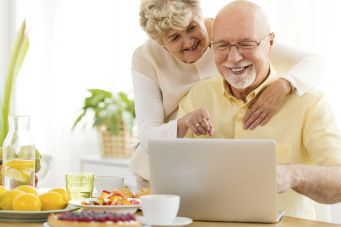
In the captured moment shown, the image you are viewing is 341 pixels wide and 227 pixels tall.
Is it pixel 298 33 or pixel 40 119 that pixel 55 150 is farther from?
pixel 298 33

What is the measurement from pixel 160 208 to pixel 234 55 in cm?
87

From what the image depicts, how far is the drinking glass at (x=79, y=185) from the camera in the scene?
2072mm

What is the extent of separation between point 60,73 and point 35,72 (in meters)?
0.19

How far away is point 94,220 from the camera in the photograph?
1549 mm

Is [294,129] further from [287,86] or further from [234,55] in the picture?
[234,55]

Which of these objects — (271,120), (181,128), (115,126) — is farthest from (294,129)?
(115,126)

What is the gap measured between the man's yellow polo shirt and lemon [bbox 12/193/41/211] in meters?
0.87

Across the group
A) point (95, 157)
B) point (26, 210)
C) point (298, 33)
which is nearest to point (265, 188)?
point (26, 210)

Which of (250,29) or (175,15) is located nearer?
(250,29)

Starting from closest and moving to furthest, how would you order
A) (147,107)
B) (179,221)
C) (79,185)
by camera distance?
(179,221) < (79,185) < (147,107)

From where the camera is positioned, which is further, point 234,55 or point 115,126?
point 115,126

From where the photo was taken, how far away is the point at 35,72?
17.1 feet

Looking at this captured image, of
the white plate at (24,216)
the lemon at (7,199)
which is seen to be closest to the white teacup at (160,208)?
the white plate at (24,216)

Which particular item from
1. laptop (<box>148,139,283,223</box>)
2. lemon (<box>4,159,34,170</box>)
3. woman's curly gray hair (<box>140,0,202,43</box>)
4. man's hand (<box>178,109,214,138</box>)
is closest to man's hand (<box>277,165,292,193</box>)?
laptop (<box>148,139,283,223</box>)
